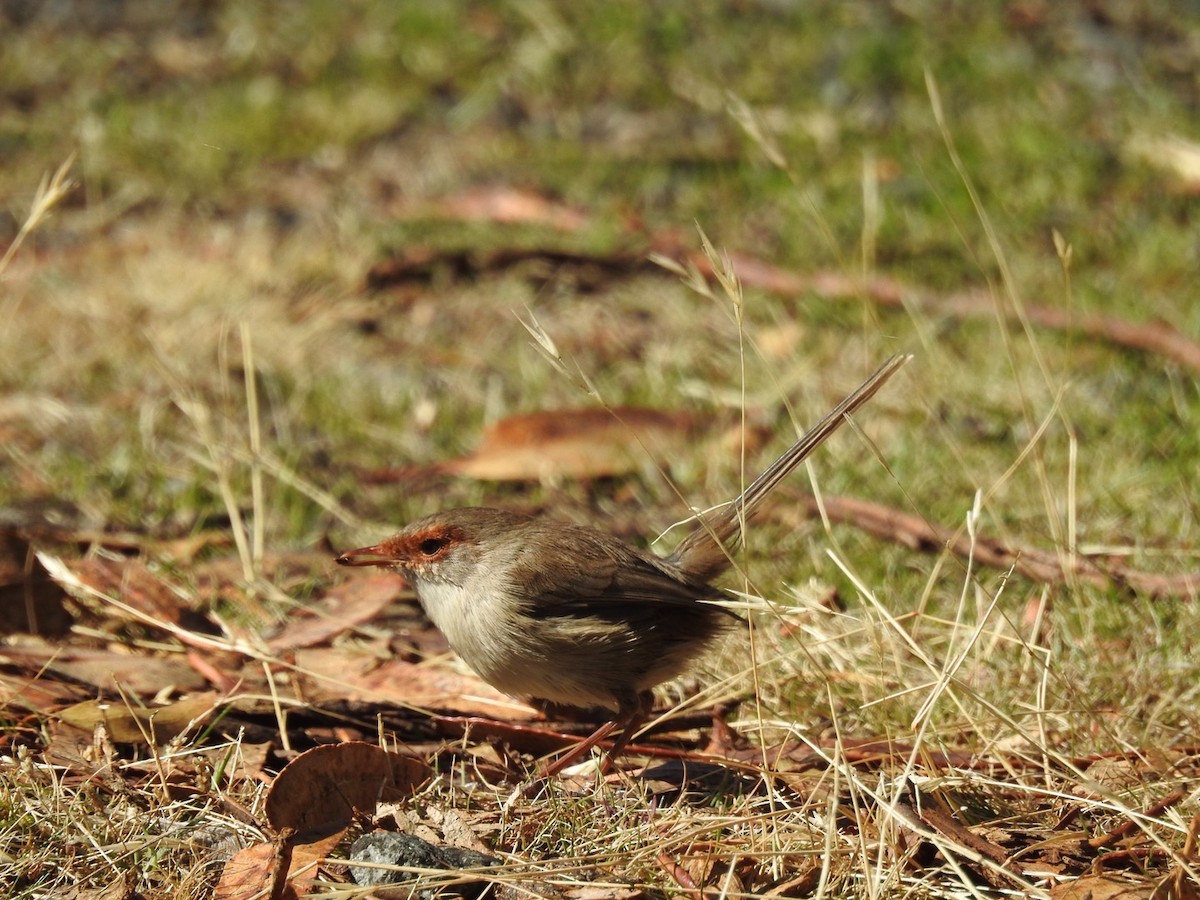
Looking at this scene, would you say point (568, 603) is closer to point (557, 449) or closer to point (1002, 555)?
point (1002, 555)

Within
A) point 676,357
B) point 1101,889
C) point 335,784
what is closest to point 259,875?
point 335,784

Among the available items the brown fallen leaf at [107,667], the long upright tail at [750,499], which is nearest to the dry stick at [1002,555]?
the long upright tail at [750,499]

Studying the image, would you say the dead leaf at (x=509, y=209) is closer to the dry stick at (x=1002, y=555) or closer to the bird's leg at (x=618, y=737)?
the dry stick at (x=1002, y=555)

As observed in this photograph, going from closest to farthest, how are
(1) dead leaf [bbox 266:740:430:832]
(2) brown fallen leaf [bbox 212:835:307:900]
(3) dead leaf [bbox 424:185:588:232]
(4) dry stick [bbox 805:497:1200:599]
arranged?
(2) brown fallen leaf [bbox 212:835:307:900]
(1) dead leaf [bbox 266:740:430:832]
(4) dry stick [bbox 805:497:1200:599]
(3) dead leaf [bbox 424:185:588:232]

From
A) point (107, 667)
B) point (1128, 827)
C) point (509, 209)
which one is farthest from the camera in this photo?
point (509, 209)

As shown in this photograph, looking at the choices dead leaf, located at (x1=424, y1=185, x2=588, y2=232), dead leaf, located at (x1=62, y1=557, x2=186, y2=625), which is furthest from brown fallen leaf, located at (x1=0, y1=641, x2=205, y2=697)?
dead leaf, located at (x1=424, y1=185, x2=588, y2=232)

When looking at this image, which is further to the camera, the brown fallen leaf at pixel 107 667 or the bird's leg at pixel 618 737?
the brown fallen leaf at pixel 107 667

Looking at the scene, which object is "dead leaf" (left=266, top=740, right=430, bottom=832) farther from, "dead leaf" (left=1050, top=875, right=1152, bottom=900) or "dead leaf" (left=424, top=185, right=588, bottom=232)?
"dead leaf" (left=424, top=185, right=588, bottom=232)
